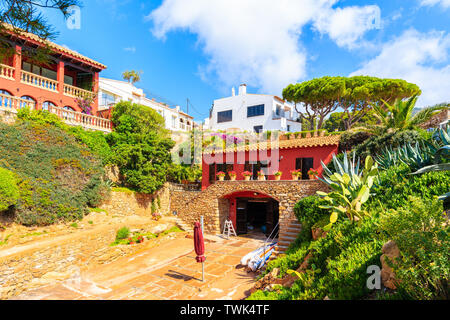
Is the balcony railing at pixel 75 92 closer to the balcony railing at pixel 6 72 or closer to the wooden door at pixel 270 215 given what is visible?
the balcony railing at pixel 6 72

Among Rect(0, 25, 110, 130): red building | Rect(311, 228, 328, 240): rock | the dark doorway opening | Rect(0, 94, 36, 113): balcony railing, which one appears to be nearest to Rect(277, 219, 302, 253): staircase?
Rect(311, 228, 328, 240): rock

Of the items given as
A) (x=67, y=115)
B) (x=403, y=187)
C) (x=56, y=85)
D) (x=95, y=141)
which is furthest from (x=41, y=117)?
(x=403, y=187)

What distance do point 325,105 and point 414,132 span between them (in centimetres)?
1317

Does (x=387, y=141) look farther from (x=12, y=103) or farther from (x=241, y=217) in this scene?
(x=12, y=103)

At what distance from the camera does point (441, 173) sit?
6.45 m

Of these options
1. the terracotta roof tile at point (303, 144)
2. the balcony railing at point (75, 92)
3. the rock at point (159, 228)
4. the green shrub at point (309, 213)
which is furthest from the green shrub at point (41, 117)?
the green shrub at point (309, 213)

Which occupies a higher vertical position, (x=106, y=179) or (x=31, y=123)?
(x=31, y=123)

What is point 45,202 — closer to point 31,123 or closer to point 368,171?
point 31,123

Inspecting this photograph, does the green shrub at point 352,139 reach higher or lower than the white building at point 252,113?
lower

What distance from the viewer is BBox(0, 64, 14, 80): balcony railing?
15724mm

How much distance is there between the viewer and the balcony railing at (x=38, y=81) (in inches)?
668

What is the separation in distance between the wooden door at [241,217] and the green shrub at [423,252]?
49.2ft
